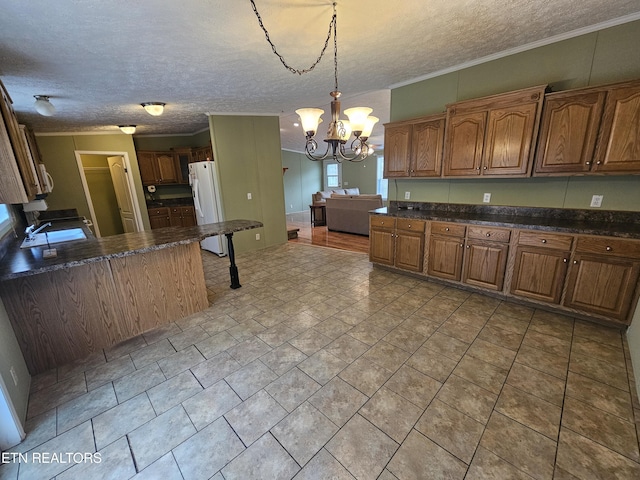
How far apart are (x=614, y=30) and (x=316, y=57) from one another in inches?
102

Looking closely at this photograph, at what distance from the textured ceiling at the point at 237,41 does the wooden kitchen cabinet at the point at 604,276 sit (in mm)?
1838

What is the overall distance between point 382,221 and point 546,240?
5.85 ft

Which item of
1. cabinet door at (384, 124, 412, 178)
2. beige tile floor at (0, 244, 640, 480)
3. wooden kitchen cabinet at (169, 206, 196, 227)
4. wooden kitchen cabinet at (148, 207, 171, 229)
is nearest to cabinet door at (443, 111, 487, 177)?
cabinet door at (384, 124, 412, 178)

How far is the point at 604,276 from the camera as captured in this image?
2.24 meters

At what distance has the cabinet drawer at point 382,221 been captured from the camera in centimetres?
360

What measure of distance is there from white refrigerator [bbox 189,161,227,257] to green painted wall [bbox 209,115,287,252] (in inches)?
5.1

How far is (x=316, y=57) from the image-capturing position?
255 centimetres

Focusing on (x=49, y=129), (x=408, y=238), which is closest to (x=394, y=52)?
(x=408, y=238)

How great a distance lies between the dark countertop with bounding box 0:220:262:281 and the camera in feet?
6.03

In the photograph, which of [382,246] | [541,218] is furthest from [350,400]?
[541,218]

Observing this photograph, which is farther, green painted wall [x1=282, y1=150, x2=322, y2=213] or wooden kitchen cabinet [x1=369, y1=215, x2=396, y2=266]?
green painted wall [x1=282, y1=150, x2=322, y2=213]

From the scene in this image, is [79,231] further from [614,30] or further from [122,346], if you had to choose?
[614,30]

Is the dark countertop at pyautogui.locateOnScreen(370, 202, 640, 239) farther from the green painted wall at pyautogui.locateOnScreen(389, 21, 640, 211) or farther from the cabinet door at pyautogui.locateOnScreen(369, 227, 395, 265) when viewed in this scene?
the cabinet door at pyautogui.locateOnScreen(369, 227, 395, 265)

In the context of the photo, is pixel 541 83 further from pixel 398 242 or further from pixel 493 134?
pixel 398 242
